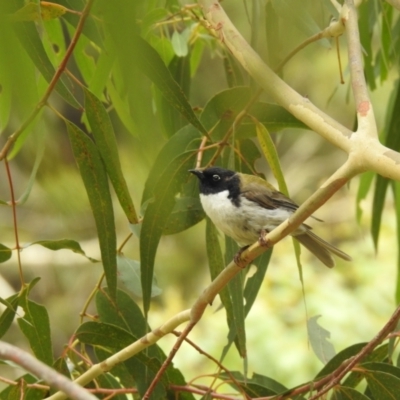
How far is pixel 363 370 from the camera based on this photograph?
2059 millimetres

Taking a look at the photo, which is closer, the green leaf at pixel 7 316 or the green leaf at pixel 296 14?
the green leaf at pixel 296 14

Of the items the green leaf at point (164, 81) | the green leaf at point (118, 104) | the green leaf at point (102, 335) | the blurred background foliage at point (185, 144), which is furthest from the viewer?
the green leaf at point (118, 104)

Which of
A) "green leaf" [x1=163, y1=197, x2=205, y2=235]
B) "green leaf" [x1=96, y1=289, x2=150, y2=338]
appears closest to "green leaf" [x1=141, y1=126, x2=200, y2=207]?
"green leaf" [x1=163, y1=197, x2=205, y2=235]

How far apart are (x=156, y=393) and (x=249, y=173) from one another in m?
0.79

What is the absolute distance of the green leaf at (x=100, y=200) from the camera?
1988mm

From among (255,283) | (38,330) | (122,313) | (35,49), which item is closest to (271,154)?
(255,283)

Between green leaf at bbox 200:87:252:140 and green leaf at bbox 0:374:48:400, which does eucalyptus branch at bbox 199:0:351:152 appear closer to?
green leaf at bbox 200:87:252:140

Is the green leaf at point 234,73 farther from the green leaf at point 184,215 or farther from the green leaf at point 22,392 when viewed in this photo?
the green leaf at point 22,392

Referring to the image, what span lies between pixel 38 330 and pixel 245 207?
0.82 m

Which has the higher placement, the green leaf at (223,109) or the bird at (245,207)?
the green leaf at (223,109)

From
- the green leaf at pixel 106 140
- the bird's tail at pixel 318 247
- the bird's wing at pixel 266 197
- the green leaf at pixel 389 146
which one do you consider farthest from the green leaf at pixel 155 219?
the green leaf at pixel 389 146

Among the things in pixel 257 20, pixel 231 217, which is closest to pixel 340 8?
pixel 257 20

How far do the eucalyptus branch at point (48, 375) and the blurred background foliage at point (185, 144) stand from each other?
0.27 meters

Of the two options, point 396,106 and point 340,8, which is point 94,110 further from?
point 396,106
